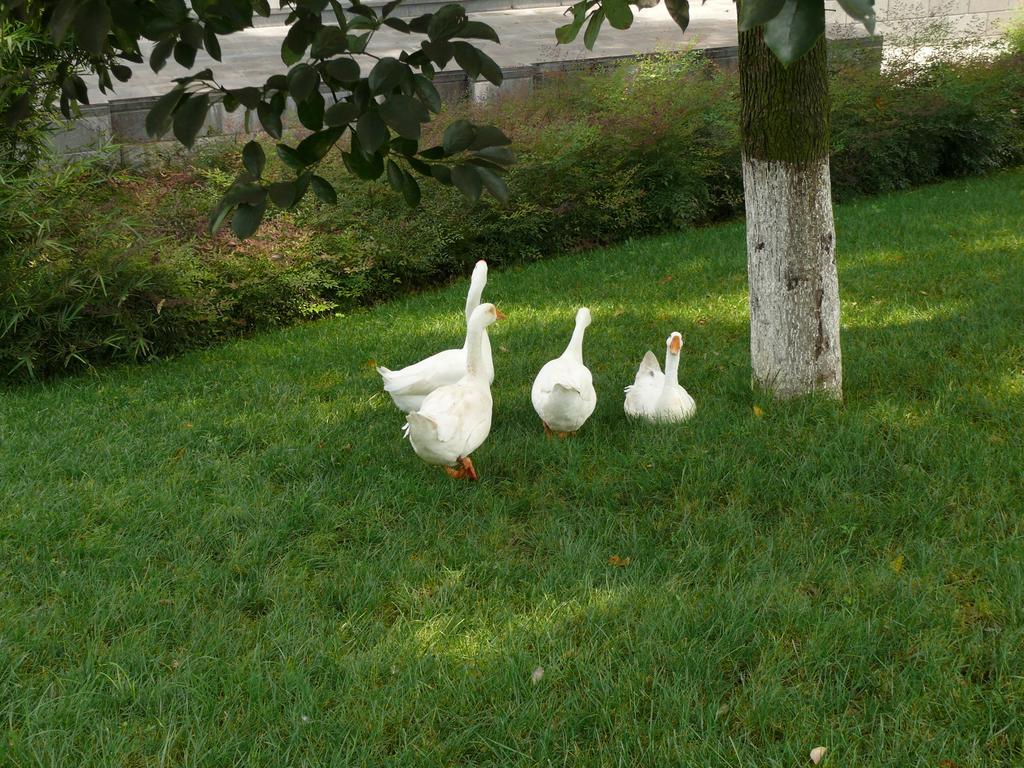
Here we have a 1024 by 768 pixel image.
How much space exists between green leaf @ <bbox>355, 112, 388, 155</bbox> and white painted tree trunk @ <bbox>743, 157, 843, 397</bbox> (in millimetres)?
3860

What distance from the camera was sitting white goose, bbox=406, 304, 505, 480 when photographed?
13.5 feet

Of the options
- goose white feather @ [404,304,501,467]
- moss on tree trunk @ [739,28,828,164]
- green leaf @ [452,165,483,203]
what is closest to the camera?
green leaf @ [452,165,483,203]

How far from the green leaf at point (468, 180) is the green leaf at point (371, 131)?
12cm

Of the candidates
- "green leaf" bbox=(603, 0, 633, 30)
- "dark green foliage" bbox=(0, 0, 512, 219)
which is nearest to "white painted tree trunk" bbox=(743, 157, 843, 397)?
"green leaf" bbox=(603, 0, 633, 30)

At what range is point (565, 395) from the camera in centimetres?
455

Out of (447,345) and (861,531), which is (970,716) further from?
(447,345)

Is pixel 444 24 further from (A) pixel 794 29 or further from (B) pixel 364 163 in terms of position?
(A) pixel 794 29

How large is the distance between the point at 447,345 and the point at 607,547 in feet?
11.3

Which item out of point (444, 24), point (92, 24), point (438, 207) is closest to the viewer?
point (92, 24)

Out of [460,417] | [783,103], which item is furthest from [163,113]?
[783,103]

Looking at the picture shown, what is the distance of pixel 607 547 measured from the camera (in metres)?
3.77

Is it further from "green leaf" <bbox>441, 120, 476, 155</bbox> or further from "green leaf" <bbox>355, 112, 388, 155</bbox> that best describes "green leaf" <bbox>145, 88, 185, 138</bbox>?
"green leaf" <bbox>441, 120, 476, 155</bbox>

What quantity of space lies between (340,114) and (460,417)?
3.12 metres

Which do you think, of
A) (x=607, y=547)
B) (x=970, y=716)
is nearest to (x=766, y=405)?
(x=607, y=547)
